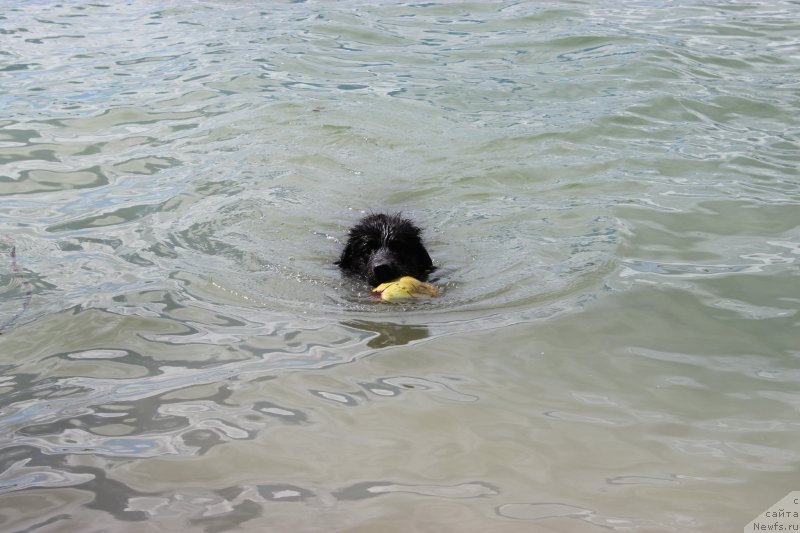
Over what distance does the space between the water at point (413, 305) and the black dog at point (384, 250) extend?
0.26 metres

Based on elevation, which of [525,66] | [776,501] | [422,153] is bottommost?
[776,501]

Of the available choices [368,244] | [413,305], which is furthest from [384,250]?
[413,305]

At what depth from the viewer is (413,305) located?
254 inches

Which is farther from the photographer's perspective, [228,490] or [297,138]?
[297,138]

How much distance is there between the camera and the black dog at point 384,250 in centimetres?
700

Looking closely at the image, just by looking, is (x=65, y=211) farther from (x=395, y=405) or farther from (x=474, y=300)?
(x=395, y=405)

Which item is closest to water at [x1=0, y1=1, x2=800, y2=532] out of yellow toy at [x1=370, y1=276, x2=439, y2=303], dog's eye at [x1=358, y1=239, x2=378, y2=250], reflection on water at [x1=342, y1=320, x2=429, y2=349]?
reflection on water at [x1=342, y1=320, x2=429, y2=349]

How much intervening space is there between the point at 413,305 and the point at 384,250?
2.50 feet

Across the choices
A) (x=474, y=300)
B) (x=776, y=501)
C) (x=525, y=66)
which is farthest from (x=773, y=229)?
(x=525, y=66)

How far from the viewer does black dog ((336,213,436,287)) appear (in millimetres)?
7004

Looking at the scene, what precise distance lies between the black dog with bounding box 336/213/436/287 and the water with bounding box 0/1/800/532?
259 mm

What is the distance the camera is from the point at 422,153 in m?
10.1

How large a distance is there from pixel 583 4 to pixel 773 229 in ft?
33.5

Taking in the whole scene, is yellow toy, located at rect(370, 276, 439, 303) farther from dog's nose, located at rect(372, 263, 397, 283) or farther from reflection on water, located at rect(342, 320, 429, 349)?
reflection on water, located at rect(342, 320, 429, 349)
